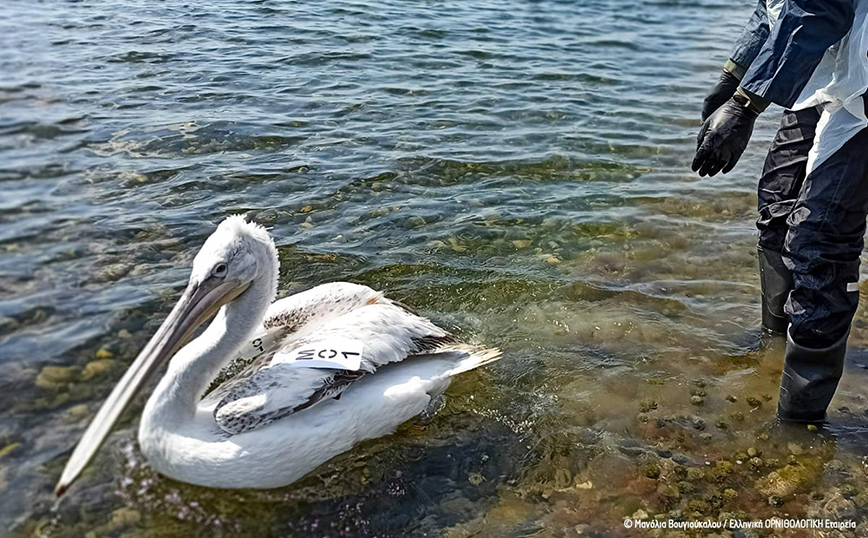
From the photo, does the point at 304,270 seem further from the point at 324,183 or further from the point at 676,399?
the point at 676,399

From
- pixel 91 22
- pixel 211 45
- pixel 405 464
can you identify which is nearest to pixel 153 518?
pixel 405 464

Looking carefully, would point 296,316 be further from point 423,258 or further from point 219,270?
point 423,258

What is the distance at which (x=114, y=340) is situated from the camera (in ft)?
13.4

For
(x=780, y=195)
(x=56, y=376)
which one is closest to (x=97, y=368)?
(x=56, y=376)

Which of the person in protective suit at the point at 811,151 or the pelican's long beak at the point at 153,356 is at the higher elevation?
the person in protective suit at the point at 811,151

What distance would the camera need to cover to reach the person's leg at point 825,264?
3357 millimetres

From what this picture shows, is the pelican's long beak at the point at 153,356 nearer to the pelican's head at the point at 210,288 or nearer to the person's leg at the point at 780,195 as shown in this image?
the pelican's head at the point at 210,288

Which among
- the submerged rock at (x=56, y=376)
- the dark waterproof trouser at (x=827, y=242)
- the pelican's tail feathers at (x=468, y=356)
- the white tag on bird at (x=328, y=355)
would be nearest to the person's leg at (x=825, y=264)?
the dark waterproof trouser at (x=827, y=242)

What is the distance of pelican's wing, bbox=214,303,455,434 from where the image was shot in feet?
11.0

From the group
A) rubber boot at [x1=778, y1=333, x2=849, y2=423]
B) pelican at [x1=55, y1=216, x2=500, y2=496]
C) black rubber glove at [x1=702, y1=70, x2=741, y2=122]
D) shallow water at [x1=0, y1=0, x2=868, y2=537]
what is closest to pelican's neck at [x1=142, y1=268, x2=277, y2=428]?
pelican at [x1=55, y1=216, x2=500, y2=496]

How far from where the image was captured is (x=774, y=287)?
4.43 meters

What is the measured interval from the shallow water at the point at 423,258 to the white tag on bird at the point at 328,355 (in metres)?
0.52

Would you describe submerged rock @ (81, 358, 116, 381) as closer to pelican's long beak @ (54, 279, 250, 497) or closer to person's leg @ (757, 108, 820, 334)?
pelican's long beak @ (54, 279, 250, 497)

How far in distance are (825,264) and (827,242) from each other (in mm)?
108
